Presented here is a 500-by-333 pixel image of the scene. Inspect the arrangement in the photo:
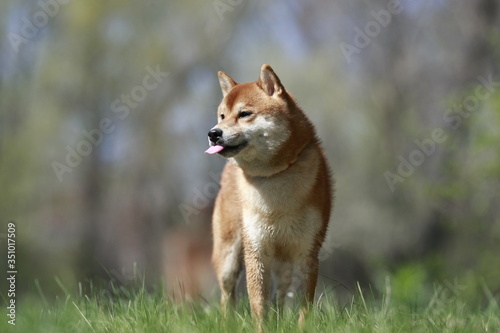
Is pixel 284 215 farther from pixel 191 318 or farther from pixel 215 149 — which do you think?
pixel 191 318

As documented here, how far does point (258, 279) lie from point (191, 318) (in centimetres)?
62

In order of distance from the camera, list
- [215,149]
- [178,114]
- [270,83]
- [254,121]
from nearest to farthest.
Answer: [215,149], [254,121], [270,83], [178,114]

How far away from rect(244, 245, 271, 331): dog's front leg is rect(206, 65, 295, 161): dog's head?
714 millimetres

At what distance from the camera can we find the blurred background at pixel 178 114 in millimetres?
15625

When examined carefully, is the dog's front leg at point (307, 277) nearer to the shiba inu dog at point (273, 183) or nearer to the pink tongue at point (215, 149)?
the shiba inu dog at point (273, 183)

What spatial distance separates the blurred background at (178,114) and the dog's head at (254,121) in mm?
9614

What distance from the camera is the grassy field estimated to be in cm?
455

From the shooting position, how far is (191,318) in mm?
4875

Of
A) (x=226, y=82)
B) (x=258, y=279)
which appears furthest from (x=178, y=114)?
A: (x=258, y=279)

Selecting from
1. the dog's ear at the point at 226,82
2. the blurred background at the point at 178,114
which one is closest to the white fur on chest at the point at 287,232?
the dog's ear at the point at 226,82

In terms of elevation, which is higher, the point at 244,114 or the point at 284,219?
the point at 244,114

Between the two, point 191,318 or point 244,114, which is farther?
point 244,114

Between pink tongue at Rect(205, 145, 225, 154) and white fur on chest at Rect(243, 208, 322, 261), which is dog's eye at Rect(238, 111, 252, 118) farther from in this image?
white fur on chest at Rect(243, 208, 322, 261)

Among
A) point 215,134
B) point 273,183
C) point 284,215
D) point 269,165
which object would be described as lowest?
point 284,215
